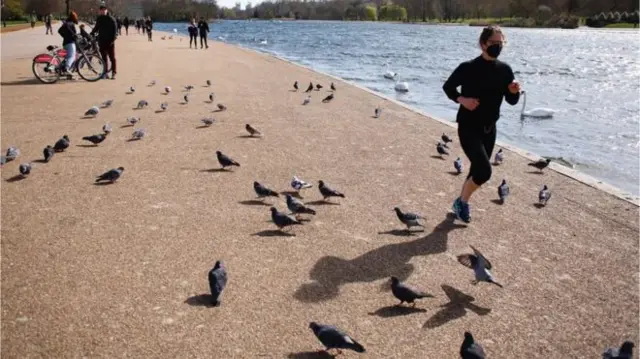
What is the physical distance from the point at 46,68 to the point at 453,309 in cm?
1676

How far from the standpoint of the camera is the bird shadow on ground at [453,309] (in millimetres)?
4398

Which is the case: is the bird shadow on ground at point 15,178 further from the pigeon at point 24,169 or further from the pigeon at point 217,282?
the pigeon at point 217,282

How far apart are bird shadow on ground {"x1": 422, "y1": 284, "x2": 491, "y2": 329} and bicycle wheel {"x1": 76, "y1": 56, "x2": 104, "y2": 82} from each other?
1653 centimetres

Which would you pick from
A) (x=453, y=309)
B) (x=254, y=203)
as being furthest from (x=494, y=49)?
→ (x=254, y=203)

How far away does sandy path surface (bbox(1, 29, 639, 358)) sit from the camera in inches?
161

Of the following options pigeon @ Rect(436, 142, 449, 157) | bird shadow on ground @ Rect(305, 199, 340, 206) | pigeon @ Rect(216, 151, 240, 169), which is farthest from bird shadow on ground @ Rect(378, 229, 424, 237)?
pigeon @ Rect(436, 142, 449, 157)

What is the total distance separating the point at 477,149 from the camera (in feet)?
19.5

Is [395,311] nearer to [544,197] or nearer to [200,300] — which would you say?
[200,300]

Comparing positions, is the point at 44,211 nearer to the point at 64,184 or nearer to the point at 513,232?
the point at 64,184

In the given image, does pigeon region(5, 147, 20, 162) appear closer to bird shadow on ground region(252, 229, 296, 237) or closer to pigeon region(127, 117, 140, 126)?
pigeon region(127, 117, 140, 126)

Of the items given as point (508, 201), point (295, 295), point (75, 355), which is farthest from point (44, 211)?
point (508, 201)

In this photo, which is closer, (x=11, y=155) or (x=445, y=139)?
(x=11, y=155)

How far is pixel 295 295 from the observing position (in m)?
4.69

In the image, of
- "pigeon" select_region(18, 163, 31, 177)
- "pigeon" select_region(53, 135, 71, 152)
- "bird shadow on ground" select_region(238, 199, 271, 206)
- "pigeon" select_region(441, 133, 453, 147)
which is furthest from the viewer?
"pigeon" select_region(441, 133, 453, 147)
